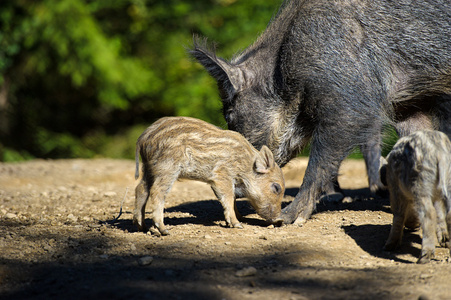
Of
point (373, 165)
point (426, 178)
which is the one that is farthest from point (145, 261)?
point (373, 165)

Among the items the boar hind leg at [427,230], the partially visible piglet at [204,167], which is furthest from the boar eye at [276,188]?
the boar hind leg at [427,230]

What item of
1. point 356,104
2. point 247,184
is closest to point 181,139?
point 247,184

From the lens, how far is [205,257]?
356 cm

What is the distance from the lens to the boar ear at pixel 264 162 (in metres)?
4.64

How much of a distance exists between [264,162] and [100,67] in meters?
6.10

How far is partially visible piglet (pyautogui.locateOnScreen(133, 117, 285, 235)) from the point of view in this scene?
13.6 ft

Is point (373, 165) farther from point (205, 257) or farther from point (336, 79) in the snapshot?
point (205, 257)

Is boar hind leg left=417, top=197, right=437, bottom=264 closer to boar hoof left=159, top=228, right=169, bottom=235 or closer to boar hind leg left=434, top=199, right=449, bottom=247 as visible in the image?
boar hind leg left=434, top=199, right=449, bottom=247

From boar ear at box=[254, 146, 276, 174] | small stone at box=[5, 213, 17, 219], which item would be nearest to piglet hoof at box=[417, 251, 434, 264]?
boar ear at box=[254, 146, 276, 174]

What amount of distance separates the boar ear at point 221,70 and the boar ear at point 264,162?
940 mm

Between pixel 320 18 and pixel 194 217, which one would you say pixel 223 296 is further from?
pixel 320 18

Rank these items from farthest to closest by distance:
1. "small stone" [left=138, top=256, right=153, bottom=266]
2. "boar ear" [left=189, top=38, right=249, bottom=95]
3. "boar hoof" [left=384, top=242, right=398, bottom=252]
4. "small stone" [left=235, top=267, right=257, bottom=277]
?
"boar ear" [left=189, top=38, right=249, bottom=95], "boar hoof" [left=384, top=242, right=398, bottom=252], "small stone" [left=138, top=256, right=153, bottom=266], "small stone" [left=235, top=267, right=257, bottom=277]

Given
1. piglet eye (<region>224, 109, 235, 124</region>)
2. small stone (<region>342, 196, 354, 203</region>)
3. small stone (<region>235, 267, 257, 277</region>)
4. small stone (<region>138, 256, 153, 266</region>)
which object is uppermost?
piglet eye (<region>224, 109, 235, 124</region>)

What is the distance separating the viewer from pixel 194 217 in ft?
16.3
